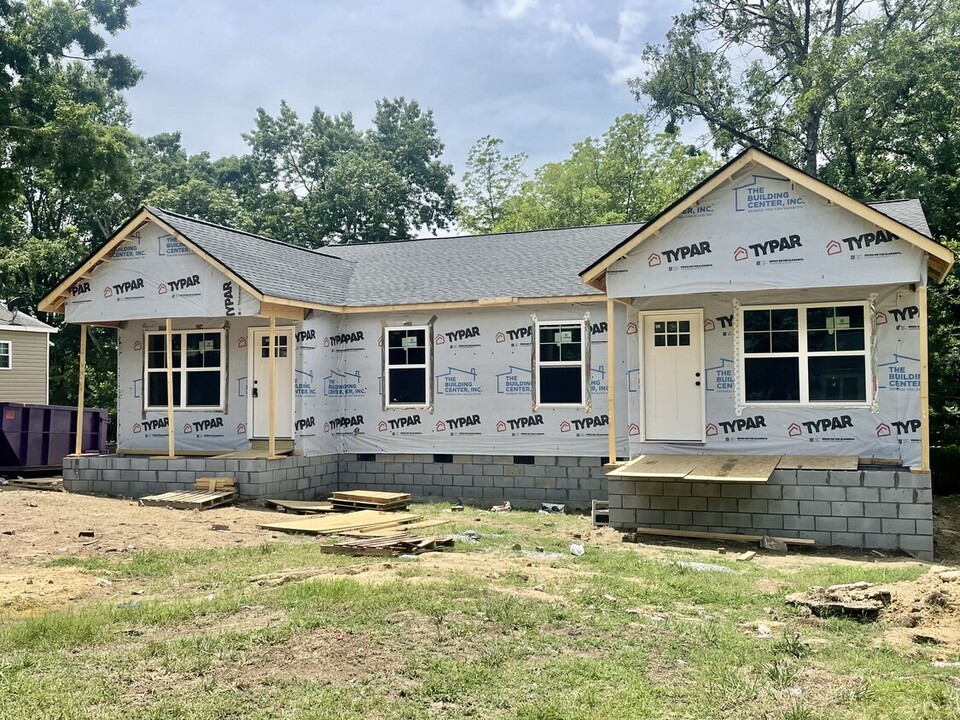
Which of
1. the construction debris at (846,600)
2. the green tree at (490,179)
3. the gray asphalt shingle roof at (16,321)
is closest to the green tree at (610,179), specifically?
the green tree at (490,179)

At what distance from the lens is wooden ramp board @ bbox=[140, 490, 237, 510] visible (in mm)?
13336

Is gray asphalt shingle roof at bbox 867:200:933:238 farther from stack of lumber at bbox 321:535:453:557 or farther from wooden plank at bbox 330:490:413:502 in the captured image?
wooden plank at bbox 330:490:413:502

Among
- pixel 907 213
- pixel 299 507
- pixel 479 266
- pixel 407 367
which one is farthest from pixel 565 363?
pixel 907 213

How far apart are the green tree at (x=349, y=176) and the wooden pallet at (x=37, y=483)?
75.6 ft

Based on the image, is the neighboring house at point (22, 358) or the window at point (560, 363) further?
the neighboring house at point (22, 358)

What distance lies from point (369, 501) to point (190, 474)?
144 inches

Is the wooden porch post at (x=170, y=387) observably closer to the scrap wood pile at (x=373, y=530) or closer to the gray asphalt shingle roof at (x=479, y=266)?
the gray asphalt shingle roof at (x=479, y=266)

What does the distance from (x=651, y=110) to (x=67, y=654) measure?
31314 mm

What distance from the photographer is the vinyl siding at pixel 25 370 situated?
25.6m

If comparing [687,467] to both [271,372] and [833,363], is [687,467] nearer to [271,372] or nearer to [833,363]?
[833,363]

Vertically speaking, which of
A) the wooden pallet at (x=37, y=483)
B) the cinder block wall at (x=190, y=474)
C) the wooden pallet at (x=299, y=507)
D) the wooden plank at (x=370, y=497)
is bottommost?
the wooden pallet at (x=299, y=507)

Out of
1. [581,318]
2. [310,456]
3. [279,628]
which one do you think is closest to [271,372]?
[310,456]

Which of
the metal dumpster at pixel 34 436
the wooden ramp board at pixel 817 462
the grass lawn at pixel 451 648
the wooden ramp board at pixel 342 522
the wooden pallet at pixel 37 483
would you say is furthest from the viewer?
the metal dumpster at pixel 34 436

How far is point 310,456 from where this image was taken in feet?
49.9
